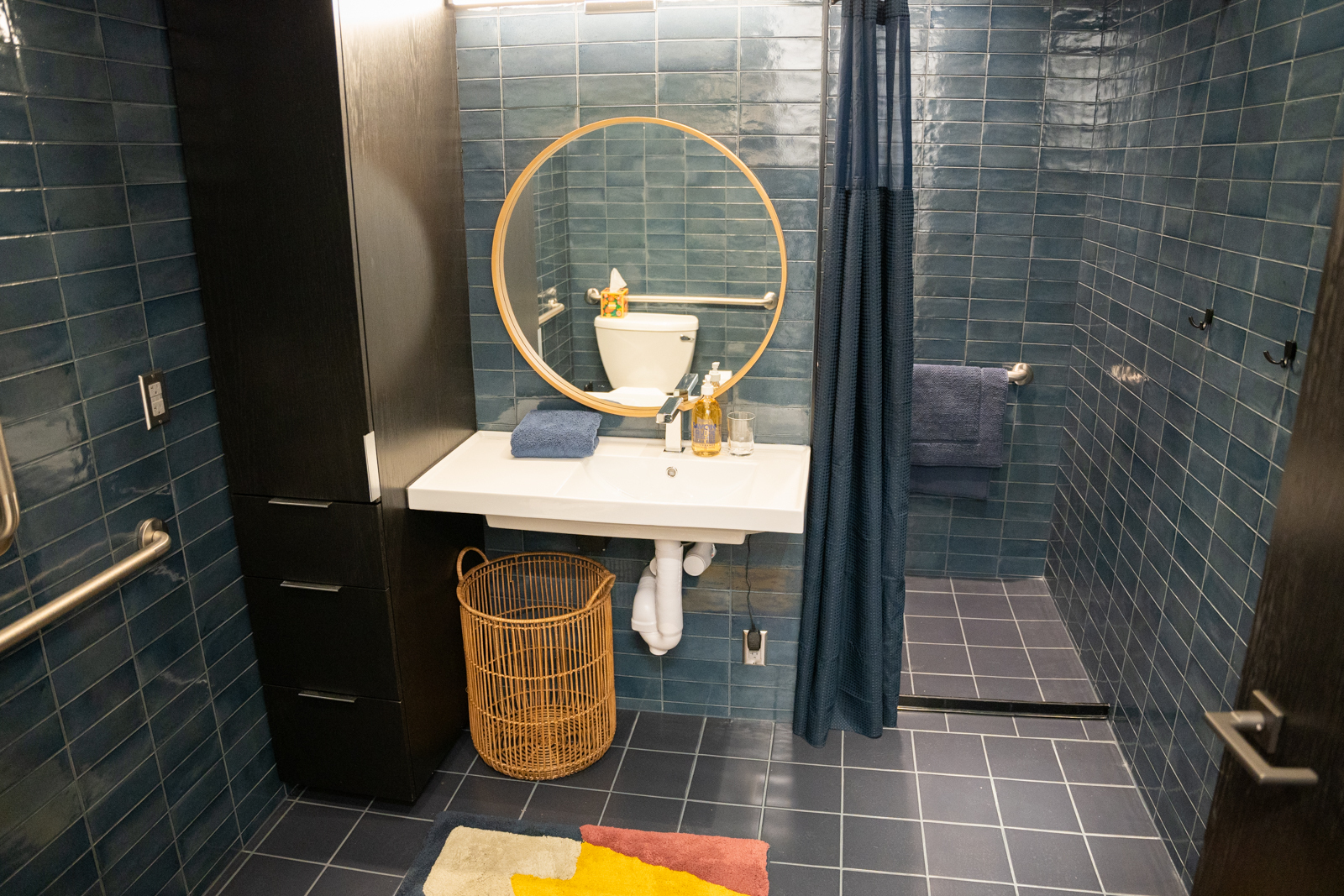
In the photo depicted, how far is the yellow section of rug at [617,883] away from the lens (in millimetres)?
2158

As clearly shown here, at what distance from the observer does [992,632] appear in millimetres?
3314

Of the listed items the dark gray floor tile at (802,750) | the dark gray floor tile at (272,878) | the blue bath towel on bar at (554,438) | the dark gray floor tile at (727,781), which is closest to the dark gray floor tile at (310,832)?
the dark gray floor tile at (272,878)

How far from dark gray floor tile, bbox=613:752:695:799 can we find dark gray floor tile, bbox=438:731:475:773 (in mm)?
436

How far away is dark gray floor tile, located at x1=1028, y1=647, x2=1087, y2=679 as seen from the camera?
3.03 metres

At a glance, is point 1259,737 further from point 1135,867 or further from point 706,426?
point 706,426

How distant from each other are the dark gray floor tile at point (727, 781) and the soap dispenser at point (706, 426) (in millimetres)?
871

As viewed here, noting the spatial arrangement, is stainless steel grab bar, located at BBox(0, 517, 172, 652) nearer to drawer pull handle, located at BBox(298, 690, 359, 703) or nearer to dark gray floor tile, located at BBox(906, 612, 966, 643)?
drawer pull handle, located at BBox(298, 690, 359, 703)

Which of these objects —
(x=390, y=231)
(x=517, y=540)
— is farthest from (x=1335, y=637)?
(x=517, y=540)

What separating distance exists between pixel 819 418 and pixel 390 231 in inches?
45.8

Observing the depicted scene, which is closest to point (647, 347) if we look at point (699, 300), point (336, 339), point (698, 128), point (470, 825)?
point (699, 300)

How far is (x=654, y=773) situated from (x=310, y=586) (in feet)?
3.44

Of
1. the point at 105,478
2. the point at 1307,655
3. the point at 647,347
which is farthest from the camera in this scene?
the point at 647,347

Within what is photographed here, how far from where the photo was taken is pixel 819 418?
2479mm

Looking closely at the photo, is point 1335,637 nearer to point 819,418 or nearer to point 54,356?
point 819,418
